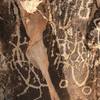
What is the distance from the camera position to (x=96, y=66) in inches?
484

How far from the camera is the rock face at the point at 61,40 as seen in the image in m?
12.3

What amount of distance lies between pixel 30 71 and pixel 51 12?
1.17ft

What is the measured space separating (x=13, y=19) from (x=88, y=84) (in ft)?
1.84

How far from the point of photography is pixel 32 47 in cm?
1228

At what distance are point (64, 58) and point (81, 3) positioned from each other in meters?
0.33

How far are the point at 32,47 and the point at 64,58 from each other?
0.19 meters

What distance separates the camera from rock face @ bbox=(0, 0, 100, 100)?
1226cm

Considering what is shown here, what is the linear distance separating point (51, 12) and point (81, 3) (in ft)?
0.58

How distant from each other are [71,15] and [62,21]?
0.20 ft

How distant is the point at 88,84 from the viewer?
1229 cm

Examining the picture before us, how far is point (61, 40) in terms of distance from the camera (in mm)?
12273

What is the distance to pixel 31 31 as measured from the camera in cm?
1227

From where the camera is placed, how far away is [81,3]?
12.3 metres

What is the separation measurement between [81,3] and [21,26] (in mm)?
364
